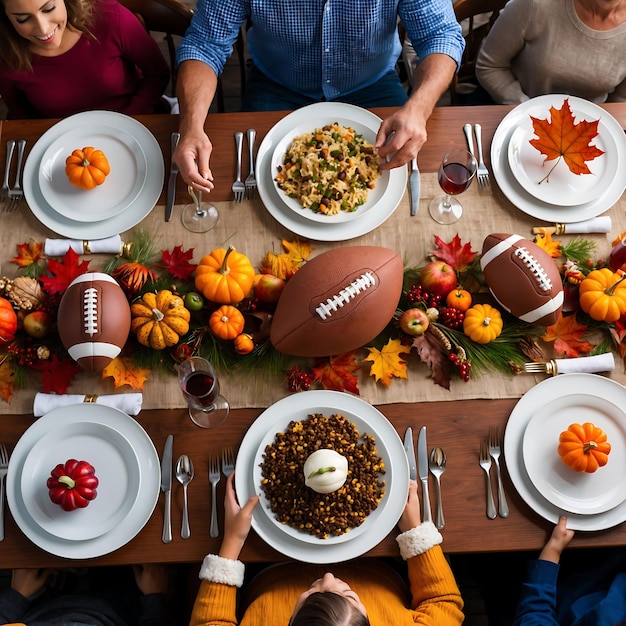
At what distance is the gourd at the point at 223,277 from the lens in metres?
1.35

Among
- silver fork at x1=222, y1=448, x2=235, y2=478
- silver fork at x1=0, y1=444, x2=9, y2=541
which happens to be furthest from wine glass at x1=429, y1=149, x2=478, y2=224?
silver fork at x1=0, y1=444, x2=9, y2=541

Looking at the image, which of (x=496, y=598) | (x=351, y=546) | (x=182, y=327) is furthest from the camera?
(x=496, y=598)

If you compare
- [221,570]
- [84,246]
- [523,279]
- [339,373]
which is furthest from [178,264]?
[523,279]

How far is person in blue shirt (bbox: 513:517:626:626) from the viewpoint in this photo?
1.26 m

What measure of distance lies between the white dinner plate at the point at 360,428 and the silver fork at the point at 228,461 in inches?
0.9

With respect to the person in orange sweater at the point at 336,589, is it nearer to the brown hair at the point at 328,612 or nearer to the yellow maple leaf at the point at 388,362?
the brown hair at the point at 328,612

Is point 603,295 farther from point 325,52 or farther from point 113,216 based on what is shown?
point 113,216

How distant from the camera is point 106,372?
135 centimetres

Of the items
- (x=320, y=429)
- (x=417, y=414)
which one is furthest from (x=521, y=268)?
(x=320, y=429)

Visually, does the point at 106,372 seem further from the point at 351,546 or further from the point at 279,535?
the point at 351,546

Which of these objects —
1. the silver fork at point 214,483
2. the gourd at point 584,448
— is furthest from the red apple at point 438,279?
the silver fork at point 214,483

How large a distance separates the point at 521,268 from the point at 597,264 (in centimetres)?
27

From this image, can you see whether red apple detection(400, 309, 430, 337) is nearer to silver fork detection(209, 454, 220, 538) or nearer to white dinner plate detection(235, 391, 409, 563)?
white dinner plate detection(235, 391, 409, 563)

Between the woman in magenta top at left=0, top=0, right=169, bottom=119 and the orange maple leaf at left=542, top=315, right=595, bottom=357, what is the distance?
141cm
